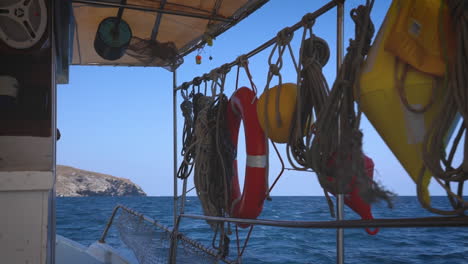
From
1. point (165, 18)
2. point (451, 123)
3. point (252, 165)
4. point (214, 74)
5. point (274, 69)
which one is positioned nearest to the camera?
point (451, 123)

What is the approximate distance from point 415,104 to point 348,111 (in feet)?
0.68

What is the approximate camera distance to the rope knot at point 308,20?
134cm

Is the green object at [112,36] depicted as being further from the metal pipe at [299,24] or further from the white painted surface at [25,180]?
the white painted surface at [25,180]

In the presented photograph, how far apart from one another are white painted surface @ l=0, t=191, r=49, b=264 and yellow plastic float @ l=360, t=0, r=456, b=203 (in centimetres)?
99

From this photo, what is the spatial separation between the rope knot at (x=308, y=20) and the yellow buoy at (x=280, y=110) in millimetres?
213

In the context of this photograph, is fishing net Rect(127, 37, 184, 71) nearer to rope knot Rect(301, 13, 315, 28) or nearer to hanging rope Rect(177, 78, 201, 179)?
hanging rope Rect(177, 78, 201, 179)

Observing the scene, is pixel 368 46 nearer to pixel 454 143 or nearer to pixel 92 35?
pixel 454 143

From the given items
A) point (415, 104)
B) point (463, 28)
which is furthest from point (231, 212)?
point (463, 28)

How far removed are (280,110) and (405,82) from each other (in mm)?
557

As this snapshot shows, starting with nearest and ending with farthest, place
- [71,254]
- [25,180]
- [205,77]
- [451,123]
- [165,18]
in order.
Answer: [451,123] → [25,180] → [205,77] → [165,18] → [71,254]

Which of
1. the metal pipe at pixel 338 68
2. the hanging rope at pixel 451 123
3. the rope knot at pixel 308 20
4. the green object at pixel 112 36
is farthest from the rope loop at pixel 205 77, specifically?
the hanging rope at pixel 451 123

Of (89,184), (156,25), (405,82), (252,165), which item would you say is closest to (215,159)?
(252,165)

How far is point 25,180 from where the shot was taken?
1147 mm

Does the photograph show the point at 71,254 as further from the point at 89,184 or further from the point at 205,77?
the point at 89,184
